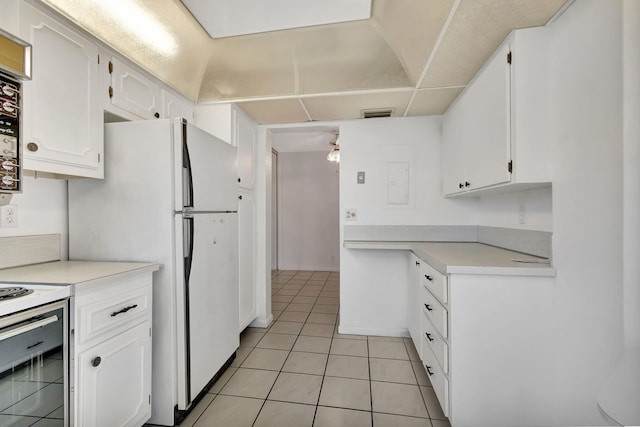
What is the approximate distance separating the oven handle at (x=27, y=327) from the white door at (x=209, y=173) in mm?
729

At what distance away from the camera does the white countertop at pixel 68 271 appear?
3.84 ft

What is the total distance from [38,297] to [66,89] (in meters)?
1.04

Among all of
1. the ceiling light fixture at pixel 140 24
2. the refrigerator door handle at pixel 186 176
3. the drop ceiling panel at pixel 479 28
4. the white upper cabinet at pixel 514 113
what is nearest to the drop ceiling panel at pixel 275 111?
the ceiling light fixture at pixel 140 24

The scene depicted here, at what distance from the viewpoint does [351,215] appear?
114 inches

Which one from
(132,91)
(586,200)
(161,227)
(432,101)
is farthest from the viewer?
(432,101)

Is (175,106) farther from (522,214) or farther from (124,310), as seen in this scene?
(522,214)

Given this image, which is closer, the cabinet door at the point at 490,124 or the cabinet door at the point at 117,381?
the cabinet door at the point at 117,381

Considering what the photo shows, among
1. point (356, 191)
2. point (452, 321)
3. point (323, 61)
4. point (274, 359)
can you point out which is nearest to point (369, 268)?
point (356, 191)

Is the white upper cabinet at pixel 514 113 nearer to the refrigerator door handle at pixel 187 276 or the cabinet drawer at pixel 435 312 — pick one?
the cabinet drawer at pixel 435 312

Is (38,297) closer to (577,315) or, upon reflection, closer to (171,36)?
(171,36)

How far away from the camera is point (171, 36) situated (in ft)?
6.45

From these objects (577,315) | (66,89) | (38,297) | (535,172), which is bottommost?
(577,315)

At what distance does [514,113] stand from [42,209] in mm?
2603

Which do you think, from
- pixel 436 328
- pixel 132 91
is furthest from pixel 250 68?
pixel 436 328
